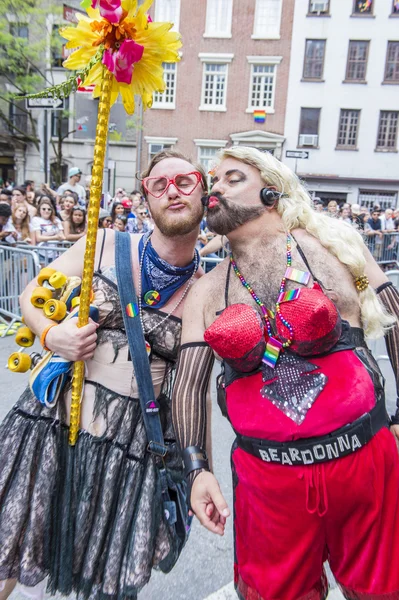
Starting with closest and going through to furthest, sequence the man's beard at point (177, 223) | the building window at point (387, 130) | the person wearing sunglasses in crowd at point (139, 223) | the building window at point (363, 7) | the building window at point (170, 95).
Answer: the man's beard at point (177, 223), the person wearing sunglasses in crowd at point (139, 223), the building window at point (363, 7), the building window at point (387, 130), the building window at point (170, 95)

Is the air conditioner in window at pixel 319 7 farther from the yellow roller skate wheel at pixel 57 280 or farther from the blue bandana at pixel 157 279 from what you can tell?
the yellow roller skate wheel at pixel 57 280

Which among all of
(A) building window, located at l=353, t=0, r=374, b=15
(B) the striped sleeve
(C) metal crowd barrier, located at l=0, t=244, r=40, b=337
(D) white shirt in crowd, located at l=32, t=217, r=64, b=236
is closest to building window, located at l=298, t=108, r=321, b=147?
(A) building window, located at l=353, t=0, r=374, b=15

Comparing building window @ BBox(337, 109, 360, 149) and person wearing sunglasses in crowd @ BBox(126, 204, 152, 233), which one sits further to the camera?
building window @ BBox(337, 109, 360, 149)

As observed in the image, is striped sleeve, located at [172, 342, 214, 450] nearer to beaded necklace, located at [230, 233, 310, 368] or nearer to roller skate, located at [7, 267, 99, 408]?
beaded necklace, located at [230, 233, 310, 368]

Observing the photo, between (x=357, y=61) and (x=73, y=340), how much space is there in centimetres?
2365

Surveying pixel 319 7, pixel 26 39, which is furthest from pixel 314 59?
Answer: pixel 26 39

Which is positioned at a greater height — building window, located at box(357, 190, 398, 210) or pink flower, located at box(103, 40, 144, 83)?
building window, located at box(357, 190, 398, 210)

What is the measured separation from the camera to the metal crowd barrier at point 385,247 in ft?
35.2

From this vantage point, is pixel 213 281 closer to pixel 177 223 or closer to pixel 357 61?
pixel 177 223

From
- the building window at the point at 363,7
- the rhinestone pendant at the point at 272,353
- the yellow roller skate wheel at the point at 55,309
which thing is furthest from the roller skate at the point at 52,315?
the building window at the point at 363,7

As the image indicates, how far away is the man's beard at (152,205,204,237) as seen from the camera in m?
1.87

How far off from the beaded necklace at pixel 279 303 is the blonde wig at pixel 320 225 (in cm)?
12

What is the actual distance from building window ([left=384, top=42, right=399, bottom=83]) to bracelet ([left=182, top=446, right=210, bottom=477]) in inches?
933

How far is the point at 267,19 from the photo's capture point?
2125 centimetres
